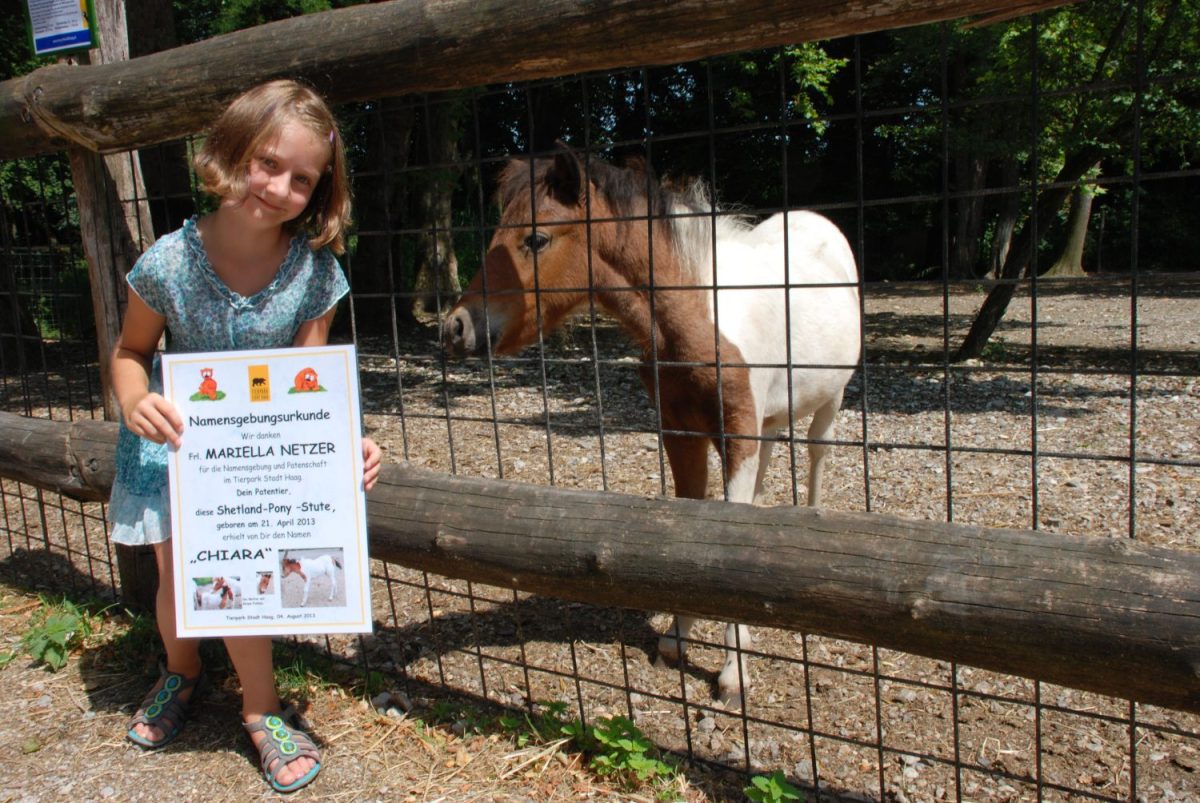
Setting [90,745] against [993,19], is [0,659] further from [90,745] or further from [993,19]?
[993,19]

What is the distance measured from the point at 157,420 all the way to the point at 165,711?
123 centimetres

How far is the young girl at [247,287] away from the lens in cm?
225

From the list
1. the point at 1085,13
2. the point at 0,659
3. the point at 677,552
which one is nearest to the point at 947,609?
the point at 677,552

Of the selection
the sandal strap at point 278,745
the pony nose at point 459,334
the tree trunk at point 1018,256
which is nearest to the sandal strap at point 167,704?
the sandal strap at point 278,745

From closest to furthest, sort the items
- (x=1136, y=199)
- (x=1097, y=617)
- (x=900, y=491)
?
(x=1136, y=199) < (x=1097, y=617) < (x=900, y=491)

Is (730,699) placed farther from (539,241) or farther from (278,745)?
(539,241)

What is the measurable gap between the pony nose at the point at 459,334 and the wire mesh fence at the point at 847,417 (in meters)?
0.06

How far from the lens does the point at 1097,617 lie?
180cm

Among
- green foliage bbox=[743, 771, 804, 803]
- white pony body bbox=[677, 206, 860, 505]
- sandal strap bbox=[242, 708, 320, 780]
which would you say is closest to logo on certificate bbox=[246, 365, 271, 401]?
sandal strap bbox=[242, 708, 320, 780]

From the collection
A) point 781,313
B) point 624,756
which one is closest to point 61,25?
point 781,313

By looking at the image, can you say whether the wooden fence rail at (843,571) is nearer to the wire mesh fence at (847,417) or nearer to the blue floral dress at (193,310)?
the wire mesh fence at (847,417)

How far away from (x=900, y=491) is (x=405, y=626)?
342 centimetres

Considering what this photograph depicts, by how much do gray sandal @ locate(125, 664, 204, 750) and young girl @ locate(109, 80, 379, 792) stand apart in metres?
0.37

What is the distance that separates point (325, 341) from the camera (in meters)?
2.57
